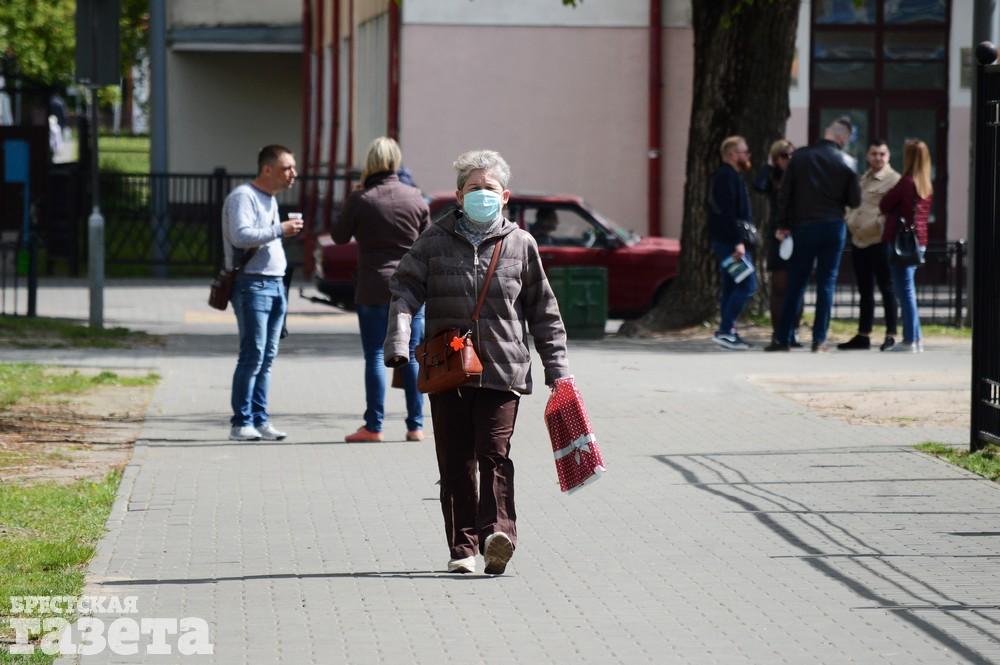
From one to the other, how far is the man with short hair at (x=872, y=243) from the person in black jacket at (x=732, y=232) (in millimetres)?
974

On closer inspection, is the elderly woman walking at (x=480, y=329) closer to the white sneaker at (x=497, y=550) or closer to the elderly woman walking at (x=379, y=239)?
the white sneaker at (x=497, y=550)

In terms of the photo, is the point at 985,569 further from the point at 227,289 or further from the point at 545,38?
the point at 545,38

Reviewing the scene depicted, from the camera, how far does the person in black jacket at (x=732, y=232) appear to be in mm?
16094

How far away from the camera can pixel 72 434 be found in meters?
11.1

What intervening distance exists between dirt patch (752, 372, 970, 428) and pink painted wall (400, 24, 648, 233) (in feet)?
38.1

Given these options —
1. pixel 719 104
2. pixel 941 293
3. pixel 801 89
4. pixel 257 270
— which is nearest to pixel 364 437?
pixel 257 270

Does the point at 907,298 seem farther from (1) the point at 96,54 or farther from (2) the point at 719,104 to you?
(1) the point at 96,54

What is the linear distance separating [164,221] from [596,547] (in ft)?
64.9

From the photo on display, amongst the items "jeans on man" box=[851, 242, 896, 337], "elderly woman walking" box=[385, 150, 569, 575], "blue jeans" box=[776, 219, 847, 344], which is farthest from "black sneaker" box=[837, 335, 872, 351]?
"elderly woman walking" box=[385, 150, 569, 575]

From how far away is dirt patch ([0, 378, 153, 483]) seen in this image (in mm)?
9867

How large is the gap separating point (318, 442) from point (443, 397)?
3.79 m

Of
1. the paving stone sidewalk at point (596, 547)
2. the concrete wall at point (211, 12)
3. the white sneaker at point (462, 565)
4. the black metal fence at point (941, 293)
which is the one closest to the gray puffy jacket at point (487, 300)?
the white sneaker at point (462, 565)

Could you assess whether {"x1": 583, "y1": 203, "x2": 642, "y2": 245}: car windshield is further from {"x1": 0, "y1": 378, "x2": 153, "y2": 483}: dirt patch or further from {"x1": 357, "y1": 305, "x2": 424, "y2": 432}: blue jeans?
{"x1": 357, "y1": 305, "x2": 424, "y2": 432}: blue jeans

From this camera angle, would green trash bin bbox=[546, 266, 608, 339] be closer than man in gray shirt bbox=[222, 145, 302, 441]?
No
